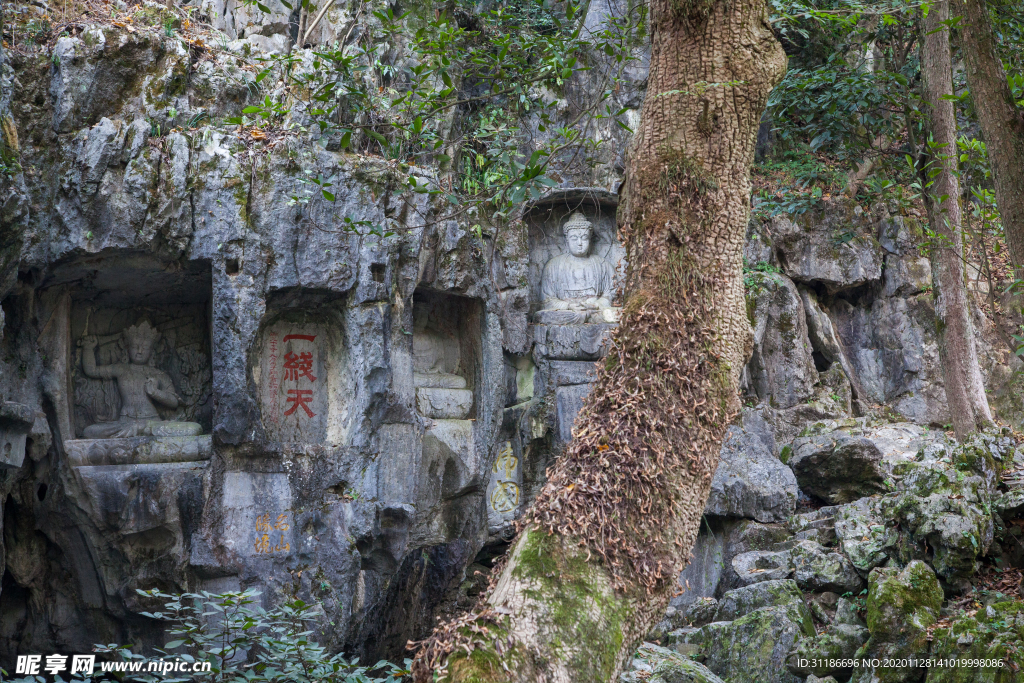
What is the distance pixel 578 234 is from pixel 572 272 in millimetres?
467

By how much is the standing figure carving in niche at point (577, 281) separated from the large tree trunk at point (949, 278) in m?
3.37

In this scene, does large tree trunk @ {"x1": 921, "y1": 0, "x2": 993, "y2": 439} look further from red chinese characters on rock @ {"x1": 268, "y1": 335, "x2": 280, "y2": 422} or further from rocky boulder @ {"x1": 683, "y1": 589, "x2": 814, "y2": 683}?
red chinese characters on rock @ {"x1": 268, "y1": 335, "x2": 280, "y2": 422}

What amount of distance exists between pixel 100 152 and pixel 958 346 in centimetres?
788

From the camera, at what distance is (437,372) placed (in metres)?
8.68

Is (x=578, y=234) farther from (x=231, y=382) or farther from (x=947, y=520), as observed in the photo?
(x=947, y=520)

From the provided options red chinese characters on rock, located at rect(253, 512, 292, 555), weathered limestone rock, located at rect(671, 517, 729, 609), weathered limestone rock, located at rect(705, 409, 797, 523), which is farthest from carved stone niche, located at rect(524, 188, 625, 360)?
red chinese characters on rock, located at rect(253, 512, 292, 555)

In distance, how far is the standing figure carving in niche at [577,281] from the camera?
946cm

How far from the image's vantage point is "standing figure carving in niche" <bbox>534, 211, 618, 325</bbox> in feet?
31.0

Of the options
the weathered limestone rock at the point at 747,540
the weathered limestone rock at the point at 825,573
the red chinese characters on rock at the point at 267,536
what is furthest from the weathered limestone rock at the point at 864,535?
the red chinese characters on rock at the point at 267,536

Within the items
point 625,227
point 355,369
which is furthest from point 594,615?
point 355,369

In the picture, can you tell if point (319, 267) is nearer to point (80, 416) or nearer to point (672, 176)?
point (80, 416)

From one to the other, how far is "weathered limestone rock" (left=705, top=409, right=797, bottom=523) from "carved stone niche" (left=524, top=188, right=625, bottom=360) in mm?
1852

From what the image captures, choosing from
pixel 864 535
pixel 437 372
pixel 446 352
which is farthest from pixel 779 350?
pixel 437 372

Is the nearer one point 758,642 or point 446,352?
point 758,642
